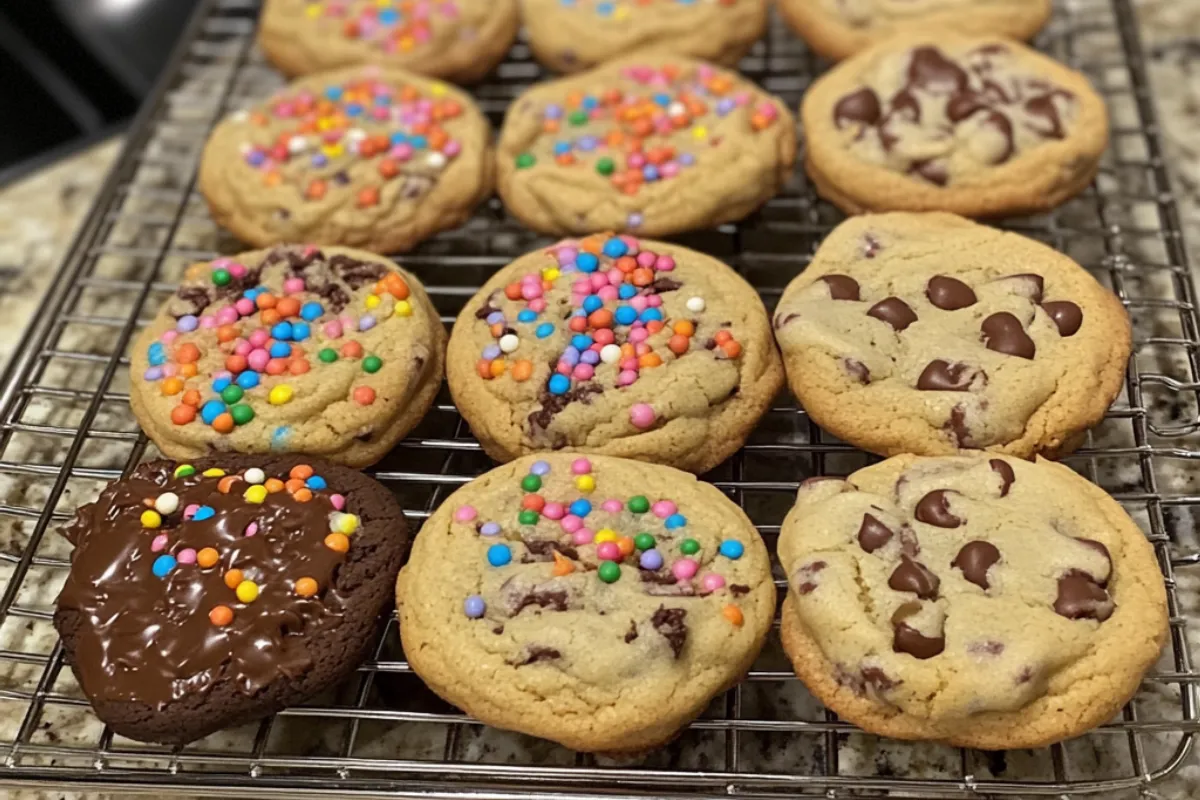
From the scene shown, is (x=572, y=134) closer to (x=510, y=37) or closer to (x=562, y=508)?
(x=510, y=37)

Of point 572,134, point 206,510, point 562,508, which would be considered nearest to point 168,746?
point 206,510

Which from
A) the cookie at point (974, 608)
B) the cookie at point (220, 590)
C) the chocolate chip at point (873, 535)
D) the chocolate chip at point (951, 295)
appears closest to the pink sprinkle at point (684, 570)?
the cookie at point (974, 608)

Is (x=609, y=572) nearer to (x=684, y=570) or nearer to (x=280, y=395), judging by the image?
(x=684, y=570)

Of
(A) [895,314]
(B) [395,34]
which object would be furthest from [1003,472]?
(B) [395,34]

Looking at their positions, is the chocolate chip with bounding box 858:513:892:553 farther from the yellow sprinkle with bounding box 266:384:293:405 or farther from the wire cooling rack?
the yellow sprinkle with bounding box 266:384:293:405

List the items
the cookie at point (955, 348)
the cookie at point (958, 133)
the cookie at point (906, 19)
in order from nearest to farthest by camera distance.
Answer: the cookie at point (955, 348) < the cookie at point (958, 133) < the cookie at point (906, 19)

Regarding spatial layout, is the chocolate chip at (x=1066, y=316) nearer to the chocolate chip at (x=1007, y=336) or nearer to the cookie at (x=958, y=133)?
the chocolate chip at (x=1007, y=336)
